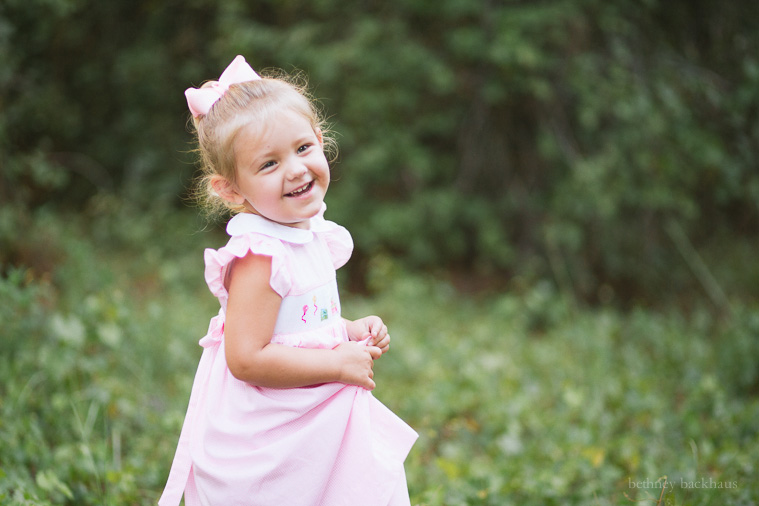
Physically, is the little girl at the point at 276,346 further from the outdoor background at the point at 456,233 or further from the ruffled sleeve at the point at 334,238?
the outdoor background at the point at 456,233

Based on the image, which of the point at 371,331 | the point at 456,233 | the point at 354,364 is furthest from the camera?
the point at 456,233

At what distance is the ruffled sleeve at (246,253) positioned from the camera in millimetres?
1456

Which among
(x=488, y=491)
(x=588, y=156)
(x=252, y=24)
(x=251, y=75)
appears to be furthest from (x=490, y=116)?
(x=251, y=75)

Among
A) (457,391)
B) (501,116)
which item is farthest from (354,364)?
(501,116)

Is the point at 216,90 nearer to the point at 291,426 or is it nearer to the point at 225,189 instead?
the point at 225,189

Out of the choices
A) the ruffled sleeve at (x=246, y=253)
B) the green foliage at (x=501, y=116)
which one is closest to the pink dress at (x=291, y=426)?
the ruffled sleeve at (x=246, y=253)

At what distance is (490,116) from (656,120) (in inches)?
61.6

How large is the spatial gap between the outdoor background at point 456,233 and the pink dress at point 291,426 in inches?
34.9

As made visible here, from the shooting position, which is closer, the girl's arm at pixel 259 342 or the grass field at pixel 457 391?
the girl's arm at pixel 259 342

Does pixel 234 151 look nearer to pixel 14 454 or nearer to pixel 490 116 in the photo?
pixel 14 454

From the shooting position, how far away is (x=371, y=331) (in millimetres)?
1661

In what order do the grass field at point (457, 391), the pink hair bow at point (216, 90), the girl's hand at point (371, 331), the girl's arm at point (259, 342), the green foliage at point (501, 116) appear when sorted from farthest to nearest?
the green foliage at point (501, 116), the grass field at point (457, 391), the girl's hand at point (371, 331), the pink hair bow at point (216, 90), the girl's arm at point (259, 342)

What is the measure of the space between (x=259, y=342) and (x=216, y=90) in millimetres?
651

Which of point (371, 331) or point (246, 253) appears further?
point (371, 331)
